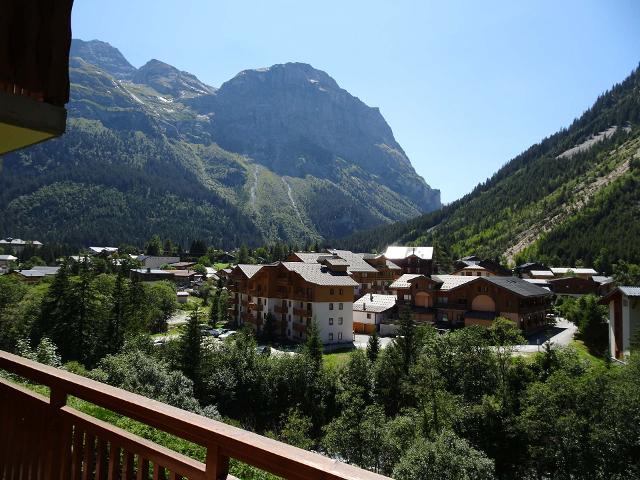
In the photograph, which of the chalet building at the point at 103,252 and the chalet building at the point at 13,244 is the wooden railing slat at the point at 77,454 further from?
the chalet building at the point at 13,244

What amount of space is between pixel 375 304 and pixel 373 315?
7.03 feet

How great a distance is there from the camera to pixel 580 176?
147 metres

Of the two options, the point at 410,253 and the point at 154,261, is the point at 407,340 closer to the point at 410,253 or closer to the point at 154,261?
the point at 410,253

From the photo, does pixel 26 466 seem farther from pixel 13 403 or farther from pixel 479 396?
pixel 479 396

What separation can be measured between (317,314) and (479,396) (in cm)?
2283

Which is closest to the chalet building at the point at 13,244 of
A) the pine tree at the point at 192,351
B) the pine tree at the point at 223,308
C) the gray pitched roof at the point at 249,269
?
the pine tree at the point at 223,308

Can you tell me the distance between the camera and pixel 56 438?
A: 9.75 feet

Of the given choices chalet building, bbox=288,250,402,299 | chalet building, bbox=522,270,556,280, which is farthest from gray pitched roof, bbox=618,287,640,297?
chalet building, bbox=522,270,556,280

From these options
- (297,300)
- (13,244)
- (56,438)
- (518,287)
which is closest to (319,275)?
(297,300)

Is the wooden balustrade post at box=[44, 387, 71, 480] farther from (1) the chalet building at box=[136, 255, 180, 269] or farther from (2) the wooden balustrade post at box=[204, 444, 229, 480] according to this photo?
(1) the chalet building at box=[136, 255, 180, 269]

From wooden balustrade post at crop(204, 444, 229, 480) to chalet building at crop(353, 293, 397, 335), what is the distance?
53.4 meters

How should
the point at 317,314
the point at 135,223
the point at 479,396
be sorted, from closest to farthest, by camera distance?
the point at 479,396, the point at 317,314, the point at 135,223

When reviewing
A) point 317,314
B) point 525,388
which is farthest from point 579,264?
point 525,388

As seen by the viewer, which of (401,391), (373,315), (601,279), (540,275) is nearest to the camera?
(401,391)
